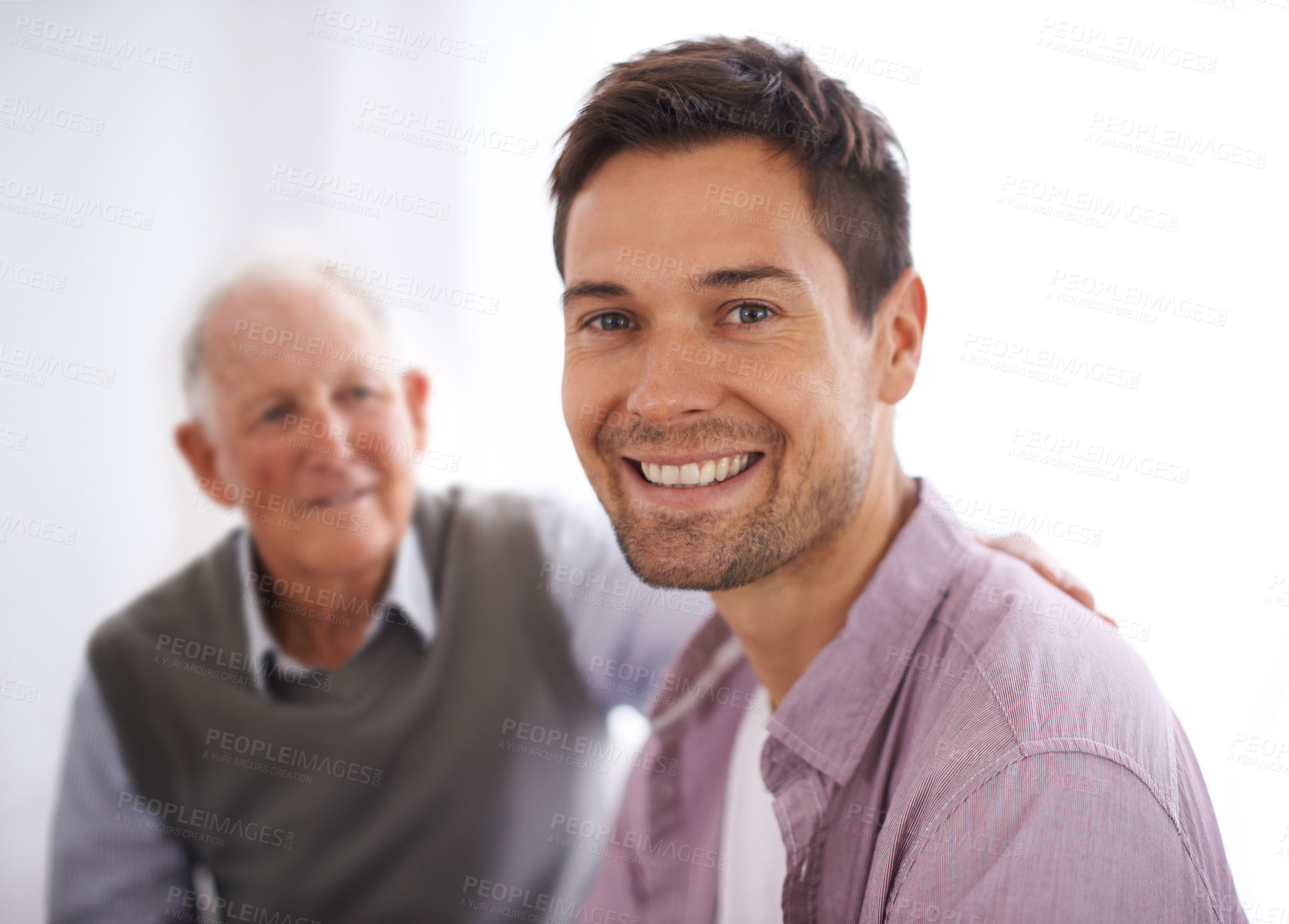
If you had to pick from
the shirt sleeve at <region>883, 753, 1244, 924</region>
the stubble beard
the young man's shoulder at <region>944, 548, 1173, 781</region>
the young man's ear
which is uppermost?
the young man's ear

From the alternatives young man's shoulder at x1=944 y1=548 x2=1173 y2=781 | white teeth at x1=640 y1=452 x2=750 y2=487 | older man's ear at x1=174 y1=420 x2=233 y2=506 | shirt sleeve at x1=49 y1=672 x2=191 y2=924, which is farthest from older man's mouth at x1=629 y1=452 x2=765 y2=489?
shirt sleeve at x1=49 y1=672 x2=191 y2=924

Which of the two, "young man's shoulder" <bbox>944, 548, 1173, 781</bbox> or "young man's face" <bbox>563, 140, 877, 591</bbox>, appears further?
"young man's face" <bbox>563, 140, 877, 591</bbox>

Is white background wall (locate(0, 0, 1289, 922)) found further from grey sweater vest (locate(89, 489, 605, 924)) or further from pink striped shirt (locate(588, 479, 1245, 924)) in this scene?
pink striped shirt (locate(588, 479, 1245, 924))

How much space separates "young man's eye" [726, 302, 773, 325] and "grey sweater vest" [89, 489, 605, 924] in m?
0.76

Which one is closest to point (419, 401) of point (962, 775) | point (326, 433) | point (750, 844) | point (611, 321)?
point (326, 433)

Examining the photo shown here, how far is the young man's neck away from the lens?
961 mm

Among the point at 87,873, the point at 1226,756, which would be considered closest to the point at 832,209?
the point at 1226,756

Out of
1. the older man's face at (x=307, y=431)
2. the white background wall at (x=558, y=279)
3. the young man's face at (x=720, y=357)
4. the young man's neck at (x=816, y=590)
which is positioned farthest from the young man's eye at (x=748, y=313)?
the older man's face at (x=307, y=431)

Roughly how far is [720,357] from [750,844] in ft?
2.19

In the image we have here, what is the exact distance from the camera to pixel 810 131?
90 centimetres

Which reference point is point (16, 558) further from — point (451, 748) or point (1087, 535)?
point (1087, 535)

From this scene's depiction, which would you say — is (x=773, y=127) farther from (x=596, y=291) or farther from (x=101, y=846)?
(x=101, y=846)

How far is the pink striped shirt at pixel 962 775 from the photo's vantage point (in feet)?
2.07

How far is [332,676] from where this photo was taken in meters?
1.51
